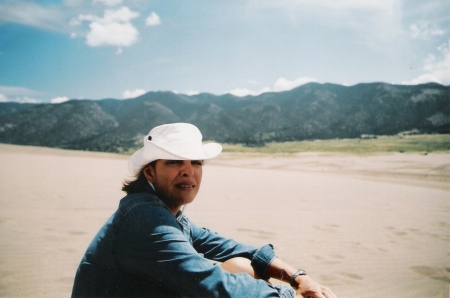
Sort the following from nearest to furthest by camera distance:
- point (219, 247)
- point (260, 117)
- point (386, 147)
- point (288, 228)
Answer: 1. point (219, 247)
2. point (288, 228)
3. point (386, 147)
4. point (260, 117)

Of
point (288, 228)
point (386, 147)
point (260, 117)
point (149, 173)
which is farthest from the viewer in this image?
point (260, 117)

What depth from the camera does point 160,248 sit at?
1.47 meters

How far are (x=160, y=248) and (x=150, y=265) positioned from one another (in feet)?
0.32

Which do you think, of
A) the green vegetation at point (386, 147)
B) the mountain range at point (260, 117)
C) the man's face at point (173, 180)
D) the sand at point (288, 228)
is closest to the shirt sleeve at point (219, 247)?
the man's face at point (173, 180)

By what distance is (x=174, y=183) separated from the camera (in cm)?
192

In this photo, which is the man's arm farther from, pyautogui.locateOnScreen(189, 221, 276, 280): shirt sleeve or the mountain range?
the mountain range

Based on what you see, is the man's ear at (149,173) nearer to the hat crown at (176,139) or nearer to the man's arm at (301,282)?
the hat crown at (176,139)

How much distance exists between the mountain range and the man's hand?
174ft

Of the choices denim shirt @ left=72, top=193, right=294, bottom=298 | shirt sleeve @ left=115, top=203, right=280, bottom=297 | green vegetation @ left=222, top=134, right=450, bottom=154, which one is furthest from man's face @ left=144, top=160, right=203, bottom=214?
green vegetation @ left=222, top=134, right=450, bottom=154

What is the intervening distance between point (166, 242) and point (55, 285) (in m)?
2.54

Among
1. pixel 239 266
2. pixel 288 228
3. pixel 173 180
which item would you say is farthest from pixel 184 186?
pixel 288 228

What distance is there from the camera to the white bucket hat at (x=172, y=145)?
5.99 feet

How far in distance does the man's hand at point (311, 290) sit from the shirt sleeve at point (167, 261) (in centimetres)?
47

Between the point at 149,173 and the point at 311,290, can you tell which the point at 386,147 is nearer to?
the point at 311,290
